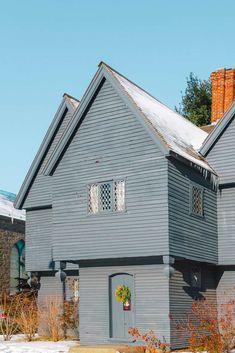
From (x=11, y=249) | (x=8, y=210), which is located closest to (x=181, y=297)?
(x=11, y=249)

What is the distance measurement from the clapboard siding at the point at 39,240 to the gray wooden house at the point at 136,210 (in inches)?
172

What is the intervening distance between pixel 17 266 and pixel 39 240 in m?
11.2

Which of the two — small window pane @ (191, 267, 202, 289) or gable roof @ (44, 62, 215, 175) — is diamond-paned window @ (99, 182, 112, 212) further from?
small window pane @ (191, 267, 202, 289)

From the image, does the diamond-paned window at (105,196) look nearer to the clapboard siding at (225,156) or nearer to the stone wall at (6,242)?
the clapboard siding at (225,156)

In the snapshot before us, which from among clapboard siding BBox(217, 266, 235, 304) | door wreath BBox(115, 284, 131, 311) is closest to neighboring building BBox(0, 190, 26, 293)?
door wreath BBox(115, 284, 131, 311)

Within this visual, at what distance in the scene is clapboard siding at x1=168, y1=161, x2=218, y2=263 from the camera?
75.8 feet

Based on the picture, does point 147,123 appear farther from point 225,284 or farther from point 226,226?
point 225,284

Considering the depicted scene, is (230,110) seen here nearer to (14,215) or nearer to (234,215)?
(234,215)

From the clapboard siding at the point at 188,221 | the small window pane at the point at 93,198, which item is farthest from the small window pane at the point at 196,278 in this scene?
the small window pane at the point at 93,198

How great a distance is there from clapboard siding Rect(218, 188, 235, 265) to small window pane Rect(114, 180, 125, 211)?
15.0 ft

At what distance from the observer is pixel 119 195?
2414 centimetres

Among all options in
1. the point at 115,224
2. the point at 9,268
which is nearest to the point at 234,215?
the point at 115,224

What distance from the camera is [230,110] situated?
84.2 ft

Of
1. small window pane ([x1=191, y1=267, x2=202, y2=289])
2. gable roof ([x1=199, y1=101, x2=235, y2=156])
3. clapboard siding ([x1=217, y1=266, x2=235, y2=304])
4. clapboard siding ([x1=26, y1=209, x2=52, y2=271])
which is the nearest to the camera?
small window pane ([x1=191, y1=267, x2=202, y2=289])
